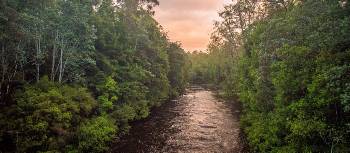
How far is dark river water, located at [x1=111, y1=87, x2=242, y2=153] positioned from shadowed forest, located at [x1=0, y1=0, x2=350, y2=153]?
1.30 metres

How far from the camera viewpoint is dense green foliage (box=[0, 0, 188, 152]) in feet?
68.0

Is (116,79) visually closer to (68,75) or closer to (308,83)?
(68,75)

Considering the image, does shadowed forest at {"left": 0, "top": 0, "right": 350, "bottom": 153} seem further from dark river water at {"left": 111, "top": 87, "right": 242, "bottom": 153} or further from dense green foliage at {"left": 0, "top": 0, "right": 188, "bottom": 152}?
dark river water at {"left": 111, "top": 87, "right": 242, "bottom": 153}

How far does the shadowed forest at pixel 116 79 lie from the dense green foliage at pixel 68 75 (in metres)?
0.08

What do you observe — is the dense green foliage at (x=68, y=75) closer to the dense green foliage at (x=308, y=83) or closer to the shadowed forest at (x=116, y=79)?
the shadowed forest at (x=116, y=79)

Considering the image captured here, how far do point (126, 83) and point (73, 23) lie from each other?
10.5 metres

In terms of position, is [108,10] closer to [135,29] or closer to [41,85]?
[135,29]

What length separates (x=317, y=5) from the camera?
20.7 meters

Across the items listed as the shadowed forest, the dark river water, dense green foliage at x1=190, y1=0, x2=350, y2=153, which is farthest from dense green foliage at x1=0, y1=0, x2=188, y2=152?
dense green foliage at x1=190, y1=0, x2=350, y2=153

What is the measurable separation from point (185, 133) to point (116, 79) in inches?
481

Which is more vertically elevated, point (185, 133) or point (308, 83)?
point (308, 83)

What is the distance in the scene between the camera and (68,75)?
1195 inches

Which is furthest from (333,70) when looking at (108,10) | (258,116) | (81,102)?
(108,10)

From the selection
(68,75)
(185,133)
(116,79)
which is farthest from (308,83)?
(116,79)
